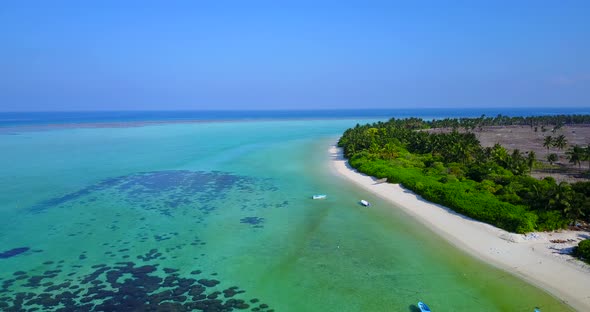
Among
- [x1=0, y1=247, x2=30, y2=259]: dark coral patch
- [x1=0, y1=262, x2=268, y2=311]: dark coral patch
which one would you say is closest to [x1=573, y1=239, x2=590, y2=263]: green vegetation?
[x1=0, y1=262, x2=268, y2=311]: dark coral patch

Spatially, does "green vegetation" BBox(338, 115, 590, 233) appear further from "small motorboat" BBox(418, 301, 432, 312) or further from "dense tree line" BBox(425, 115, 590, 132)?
"dense tree line" BBox(425, 115, 590, 132)

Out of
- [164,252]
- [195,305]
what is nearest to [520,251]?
[195,305]

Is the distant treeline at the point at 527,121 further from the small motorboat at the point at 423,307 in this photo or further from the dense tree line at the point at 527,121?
the small motorboat at the point at 423,307

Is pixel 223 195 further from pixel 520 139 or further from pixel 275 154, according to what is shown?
pixel 520 139

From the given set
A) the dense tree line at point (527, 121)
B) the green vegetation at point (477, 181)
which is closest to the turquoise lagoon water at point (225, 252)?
the green vegetation at point (477, 181)

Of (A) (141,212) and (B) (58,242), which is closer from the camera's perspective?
(B) (58,242)

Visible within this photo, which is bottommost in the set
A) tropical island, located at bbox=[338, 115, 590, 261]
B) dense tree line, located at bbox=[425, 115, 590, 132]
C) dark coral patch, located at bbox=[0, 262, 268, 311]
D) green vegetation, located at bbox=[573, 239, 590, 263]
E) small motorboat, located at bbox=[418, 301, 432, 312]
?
dark coral patch, located at bbox=[0, 262, 268, 311]
